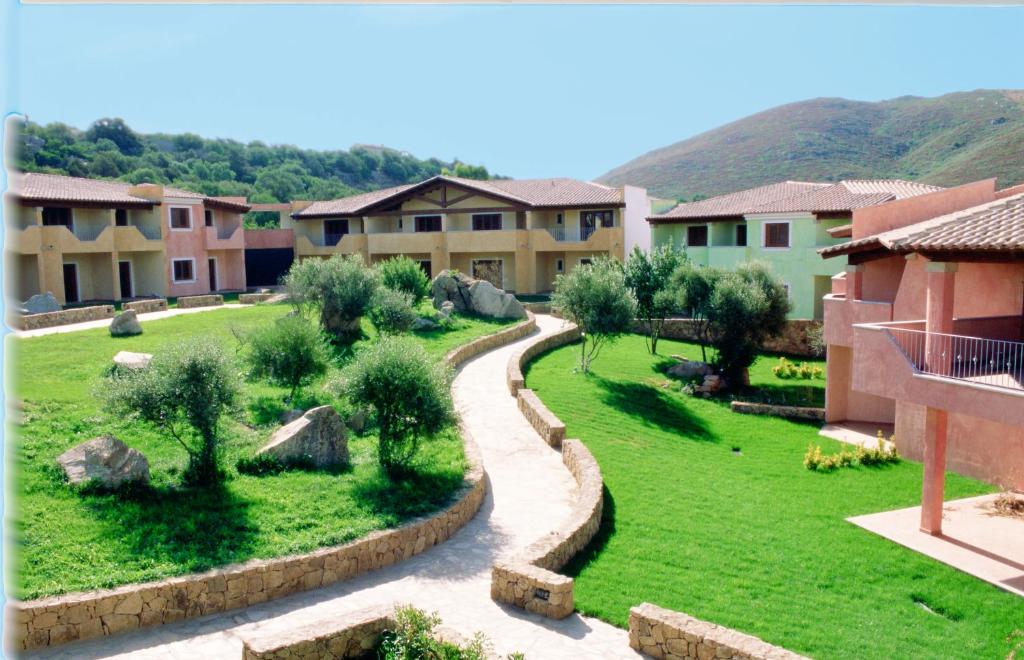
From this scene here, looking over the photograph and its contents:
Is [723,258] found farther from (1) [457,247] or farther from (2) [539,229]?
(1) [457,247]

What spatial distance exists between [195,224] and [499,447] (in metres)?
33.3

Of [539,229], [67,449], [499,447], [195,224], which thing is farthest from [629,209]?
[67,449]

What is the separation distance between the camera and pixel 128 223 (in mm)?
43406

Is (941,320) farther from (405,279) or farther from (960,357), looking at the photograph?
(405,279)

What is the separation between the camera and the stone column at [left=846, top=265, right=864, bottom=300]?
23.0 meters

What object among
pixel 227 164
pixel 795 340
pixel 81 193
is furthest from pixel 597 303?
pixel 227 164

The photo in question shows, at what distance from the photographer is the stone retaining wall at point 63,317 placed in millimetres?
29641

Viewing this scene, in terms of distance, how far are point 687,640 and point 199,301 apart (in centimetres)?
3504

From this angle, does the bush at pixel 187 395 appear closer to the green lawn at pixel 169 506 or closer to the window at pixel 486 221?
the green lawn at pixel 169 506

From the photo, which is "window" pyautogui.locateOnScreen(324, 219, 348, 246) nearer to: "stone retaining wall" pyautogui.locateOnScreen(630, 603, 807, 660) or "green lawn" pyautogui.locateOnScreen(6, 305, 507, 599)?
"green lawn" pyautogui.locateOnScreen(6, 305, 507, 599)

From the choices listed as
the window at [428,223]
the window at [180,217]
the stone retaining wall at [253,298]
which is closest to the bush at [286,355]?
the stone retaining wall at [253,298]

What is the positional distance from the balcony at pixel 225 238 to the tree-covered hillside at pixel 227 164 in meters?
11.6

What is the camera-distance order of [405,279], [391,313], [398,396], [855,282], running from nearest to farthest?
1. [398,396]
2. [855,282]
3. [391,313]
4. [405,279]

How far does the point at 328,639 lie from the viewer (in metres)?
9.24
